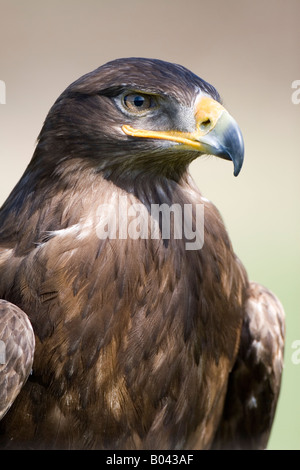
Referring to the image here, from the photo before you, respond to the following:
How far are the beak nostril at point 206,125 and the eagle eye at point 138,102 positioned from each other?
14cm

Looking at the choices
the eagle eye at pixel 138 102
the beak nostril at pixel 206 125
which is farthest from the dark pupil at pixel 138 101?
the beak nostril at pixel 206 125

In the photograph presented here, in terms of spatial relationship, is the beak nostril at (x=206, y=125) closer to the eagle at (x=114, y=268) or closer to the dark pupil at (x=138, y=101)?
the eagle at (x=114, y=268)

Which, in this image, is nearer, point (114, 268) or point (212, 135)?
point (212, 135)

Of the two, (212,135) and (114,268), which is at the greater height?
(212,135)

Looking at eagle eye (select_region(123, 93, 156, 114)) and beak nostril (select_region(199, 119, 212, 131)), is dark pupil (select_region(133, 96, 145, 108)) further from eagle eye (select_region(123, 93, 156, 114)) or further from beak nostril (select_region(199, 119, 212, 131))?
beak nostril (select_region(199, 119, 212, 131))

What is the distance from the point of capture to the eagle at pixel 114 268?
2.12 meters

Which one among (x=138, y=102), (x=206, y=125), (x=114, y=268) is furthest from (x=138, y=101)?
(x=114, y=268)

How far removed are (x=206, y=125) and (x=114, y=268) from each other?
0.44m

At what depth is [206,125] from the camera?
6.84ft

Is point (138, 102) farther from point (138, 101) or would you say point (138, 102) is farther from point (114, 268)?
point (114, 268)

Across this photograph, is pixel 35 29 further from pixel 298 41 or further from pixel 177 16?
pixel 298 41

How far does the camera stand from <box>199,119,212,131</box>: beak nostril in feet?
6.82

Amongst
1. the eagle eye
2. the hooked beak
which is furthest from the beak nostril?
the eagle eye

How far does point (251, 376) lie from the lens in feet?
8.46
